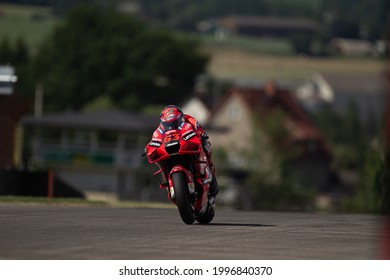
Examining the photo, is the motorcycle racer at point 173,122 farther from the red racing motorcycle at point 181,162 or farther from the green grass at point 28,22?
the green grass at point 28,22

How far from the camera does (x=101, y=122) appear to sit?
98000mm

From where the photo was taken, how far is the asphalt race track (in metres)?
14.1

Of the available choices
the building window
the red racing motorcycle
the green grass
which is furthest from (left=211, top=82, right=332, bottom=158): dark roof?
the red racing motorcycle

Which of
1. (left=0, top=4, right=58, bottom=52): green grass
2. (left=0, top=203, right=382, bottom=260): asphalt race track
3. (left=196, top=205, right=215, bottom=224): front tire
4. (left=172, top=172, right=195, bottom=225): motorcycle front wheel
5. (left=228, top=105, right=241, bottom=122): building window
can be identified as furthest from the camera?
(left=0, top=4, right=58, bottom=52): green grass

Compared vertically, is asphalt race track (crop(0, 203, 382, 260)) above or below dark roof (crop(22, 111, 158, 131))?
below

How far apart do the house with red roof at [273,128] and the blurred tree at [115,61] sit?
Answer: 12.4 meters

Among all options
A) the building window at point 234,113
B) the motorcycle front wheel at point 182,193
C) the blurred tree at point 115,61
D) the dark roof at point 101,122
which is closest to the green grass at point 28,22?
the blurred tree at point 115,61

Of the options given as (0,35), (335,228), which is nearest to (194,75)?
(0,35)

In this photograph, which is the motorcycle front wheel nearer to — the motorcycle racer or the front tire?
the motorcycle racer

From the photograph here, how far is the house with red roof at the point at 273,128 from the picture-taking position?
104 m

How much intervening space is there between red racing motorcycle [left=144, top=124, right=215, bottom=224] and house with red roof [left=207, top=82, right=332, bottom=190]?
8438cm

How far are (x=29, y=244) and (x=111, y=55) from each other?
137192 millimetres
